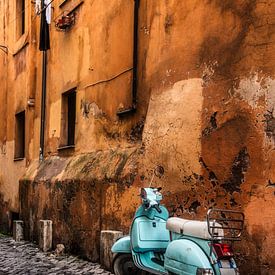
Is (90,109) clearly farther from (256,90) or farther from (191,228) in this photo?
(191,228)

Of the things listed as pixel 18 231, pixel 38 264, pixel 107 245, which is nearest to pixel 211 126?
pixel 107 245

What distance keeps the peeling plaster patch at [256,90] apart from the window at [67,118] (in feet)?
19.7

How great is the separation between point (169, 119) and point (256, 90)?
1.64 metres

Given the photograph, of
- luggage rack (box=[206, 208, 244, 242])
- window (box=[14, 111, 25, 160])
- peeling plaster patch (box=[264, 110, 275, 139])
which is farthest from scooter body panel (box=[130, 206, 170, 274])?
window (box=[14, 111, 25, 160])

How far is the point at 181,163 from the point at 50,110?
6.08 meters

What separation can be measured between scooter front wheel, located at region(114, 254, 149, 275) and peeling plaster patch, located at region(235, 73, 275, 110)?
2293 millimetres

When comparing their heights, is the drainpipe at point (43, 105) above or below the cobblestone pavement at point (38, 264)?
above

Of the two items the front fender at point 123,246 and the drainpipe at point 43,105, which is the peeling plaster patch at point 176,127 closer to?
the front fender at point 123,246

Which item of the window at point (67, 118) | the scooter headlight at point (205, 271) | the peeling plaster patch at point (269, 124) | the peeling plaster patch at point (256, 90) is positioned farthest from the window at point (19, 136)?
the scooter headlight at point (205, 271)

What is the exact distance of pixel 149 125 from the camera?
305 inches

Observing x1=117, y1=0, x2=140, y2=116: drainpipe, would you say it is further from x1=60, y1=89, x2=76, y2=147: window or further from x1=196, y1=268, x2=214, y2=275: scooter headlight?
x1=196, y1=268, x2=214, y2=275: scooter headlight

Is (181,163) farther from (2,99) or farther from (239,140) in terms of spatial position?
(2,99)

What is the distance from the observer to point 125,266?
662 centimetres

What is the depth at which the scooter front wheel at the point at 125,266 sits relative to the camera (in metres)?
6.52
